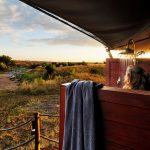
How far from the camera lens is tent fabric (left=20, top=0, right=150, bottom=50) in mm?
3082

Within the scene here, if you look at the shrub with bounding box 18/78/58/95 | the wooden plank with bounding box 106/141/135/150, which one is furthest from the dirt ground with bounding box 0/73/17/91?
the wooden plank with bounding box 106/141/135/150

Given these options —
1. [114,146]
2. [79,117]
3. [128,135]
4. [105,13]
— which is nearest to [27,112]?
[105,13]

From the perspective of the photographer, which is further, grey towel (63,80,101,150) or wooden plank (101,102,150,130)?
A: grey towel (63,80,101,150)

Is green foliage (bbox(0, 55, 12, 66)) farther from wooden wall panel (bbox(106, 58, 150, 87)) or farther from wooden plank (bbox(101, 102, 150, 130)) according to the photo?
wooden plank (bbox(101, 102, 150, 130))

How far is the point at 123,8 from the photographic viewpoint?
126 inches

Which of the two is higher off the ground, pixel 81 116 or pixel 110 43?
pixel 110 43

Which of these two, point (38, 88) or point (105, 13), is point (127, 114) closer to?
point (105, 13)

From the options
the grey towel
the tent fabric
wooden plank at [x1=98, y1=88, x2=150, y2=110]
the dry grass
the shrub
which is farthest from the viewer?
the shrub

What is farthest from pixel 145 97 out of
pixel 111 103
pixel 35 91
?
pixel 35 91

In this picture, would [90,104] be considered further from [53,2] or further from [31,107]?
[31,107]

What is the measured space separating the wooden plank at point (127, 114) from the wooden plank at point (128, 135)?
35 millimetres

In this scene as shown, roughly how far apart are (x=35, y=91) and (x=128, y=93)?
1686 cm

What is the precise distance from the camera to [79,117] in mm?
2195

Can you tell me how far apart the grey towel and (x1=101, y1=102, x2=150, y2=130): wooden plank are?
4.4 inches
